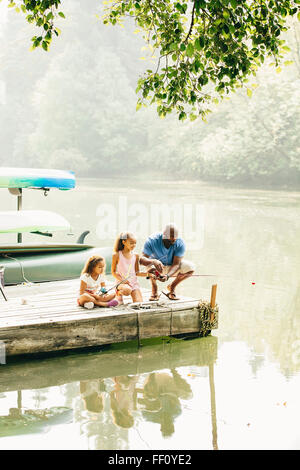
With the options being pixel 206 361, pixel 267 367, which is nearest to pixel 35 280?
pixel 206 361

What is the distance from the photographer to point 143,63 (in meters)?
53.4

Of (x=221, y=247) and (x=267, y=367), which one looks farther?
(x=221, y=247)

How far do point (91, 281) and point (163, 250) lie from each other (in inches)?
32.2

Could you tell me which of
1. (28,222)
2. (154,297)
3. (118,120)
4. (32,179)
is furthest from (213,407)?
(118,120)

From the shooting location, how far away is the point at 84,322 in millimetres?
5145

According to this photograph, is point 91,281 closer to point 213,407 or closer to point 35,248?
point 213,407

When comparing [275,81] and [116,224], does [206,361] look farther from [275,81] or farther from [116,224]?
[275,81]

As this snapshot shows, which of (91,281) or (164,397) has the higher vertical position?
(91,281)

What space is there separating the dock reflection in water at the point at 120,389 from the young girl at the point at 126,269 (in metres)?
0.50

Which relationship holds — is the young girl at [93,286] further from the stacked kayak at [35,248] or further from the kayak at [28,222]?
the kayak at [28,222]

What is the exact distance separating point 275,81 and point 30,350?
2879 centimetres

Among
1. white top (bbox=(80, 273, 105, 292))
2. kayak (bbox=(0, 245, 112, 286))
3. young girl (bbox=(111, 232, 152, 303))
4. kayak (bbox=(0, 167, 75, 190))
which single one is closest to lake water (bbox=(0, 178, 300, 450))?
young girl (bbox=(111, 232, 152, 303))

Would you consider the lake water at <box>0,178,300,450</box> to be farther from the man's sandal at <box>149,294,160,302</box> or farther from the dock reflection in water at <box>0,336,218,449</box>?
the man's sandal at <box>149,294,160,302</box>

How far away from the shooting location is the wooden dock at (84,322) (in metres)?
4.93
